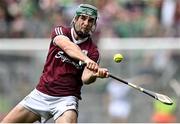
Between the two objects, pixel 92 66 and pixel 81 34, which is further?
pixel 81 34

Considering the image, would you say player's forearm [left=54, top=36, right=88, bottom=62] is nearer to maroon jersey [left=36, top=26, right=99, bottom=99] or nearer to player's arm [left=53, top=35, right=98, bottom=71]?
player's arm [left=53, top=35, right=98, bottom=71]

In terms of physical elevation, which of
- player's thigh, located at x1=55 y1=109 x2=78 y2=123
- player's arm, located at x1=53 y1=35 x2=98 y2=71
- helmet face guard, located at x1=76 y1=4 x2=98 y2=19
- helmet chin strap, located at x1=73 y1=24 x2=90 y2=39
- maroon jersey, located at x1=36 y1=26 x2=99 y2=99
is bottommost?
player's thigh, located at x1=55 y1=109 x2=78 y2=123

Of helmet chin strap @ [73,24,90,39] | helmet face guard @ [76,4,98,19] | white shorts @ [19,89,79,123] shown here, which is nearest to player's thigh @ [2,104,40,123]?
white shorts @ [19,89,79,123]

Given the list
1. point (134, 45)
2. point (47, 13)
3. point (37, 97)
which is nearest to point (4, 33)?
point (47, 13)

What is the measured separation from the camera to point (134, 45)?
14016 mm

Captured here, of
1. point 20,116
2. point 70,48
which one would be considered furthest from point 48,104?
point 70,48

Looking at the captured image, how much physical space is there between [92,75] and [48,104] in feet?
2.49

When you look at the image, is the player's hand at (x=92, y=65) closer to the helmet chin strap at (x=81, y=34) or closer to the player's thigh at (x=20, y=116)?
the helmet chin strap at (x=81, y=34)

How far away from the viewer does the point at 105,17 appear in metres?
14.7

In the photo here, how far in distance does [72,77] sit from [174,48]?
5.75 metres

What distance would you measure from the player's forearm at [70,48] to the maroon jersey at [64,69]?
0.43 feet

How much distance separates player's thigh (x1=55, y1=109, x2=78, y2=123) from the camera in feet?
27.3

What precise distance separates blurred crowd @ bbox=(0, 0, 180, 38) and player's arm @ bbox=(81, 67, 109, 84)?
6.08 metres

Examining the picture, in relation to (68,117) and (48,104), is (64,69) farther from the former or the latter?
(68,117)
